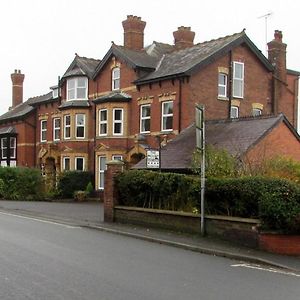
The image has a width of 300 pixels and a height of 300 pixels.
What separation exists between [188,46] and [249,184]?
24.4 m

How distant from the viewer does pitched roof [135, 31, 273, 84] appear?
98.0ft

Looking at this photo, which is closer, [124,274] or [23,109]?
[124,274]

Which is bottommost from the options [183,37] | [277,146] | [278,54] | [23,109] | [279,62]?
[277,146]

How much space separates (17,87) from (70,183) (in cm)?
2114

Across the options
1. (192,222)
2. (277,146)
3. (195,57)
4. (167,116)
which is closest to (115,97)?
(167,116)

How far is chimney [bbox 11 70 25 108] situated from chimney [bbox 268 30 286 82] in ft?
87.3

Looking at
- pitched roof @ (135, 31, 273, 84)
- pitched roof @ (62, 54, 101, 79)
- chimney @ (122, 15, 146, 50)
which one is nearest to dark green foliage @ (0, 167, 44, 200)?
pitched roof @ (62, 54, 101, 79)

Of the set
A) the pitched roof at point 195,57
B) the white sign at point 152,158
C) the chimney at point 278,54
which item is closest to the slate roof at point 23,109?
the pitched roof at point 195,57

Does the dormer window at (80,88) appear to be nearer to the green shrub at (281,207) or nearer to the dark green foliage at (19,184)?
the dark green foliage at (19,184)

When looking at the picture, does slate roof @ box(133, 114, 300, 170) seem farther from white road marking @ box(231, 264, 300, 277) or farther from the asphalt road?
white road marking @ box(231, 264, 300, 277)

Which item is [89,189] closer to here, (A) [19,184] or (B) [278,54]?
(A) [19,184]

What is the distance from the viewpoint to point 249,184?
13305 mm

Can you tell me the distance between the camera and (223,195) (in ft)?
46.8

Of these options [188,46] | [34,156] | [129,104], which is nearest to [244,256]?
[129,104]
